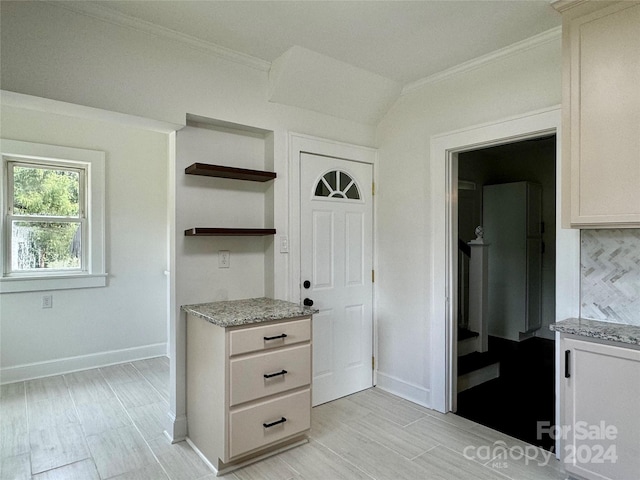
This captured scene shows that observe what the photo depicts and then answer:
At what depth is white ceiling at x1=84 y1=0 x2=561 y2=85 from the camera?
211 centimetres

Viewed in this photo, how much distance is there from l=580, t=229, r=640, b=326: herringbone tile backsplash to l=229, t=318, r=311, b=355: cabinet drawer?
166 cm

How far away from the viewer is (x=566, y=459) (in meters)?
2.02

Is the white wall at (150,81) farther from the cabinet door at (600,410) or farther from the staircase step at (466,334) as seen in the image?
the staircase step at (466,334)

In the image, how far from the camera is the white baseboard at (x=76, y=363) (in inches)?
138

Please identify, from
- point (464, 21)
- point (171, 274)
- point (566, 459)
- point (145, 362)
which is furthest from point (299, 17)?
point (145, 362)

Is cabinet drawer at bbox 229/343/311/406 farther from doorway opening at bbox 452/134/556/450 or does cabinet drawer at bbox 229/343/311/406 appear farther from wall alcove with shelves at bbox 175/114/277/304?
doorway opening at bbox 452/134/556/450

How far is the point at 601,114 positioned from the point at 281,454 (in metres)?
2.61

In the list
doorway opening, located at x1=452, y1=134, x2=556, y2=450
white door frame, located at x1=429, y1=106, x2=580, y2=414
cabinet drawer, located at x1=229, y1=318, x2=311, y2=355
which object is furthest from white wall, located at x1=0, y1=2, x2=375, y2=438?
doorway opening, located at x1=452, y1=134, x2=556, y2=450

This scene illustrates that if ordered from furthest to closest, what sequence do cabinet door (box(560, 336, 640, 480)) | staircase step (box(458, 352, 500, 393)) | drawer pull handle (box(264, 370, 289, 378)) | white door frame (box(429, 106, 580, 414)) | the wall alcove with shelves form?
1. staircase step (box(458, 352, 500, 393))
2. white door frame (box(429, 106, 580, 414))
3. the wall alcove with shelves
4. drawer pull handle (box(264, 370, 289, 378))
5. cabinet door (box(560, 336, 640, 480))

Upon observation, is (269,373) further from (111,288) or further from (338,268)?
(111,288)

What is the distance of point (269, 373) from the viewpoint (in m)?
2.27

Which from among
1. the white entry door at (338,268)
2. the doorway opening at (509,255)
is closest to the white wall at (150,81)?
the white entry door at (338,268)

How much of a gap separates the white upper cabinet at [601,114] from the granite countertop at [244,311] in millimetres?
1651

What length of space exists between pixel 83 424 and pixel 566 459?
121 inches
